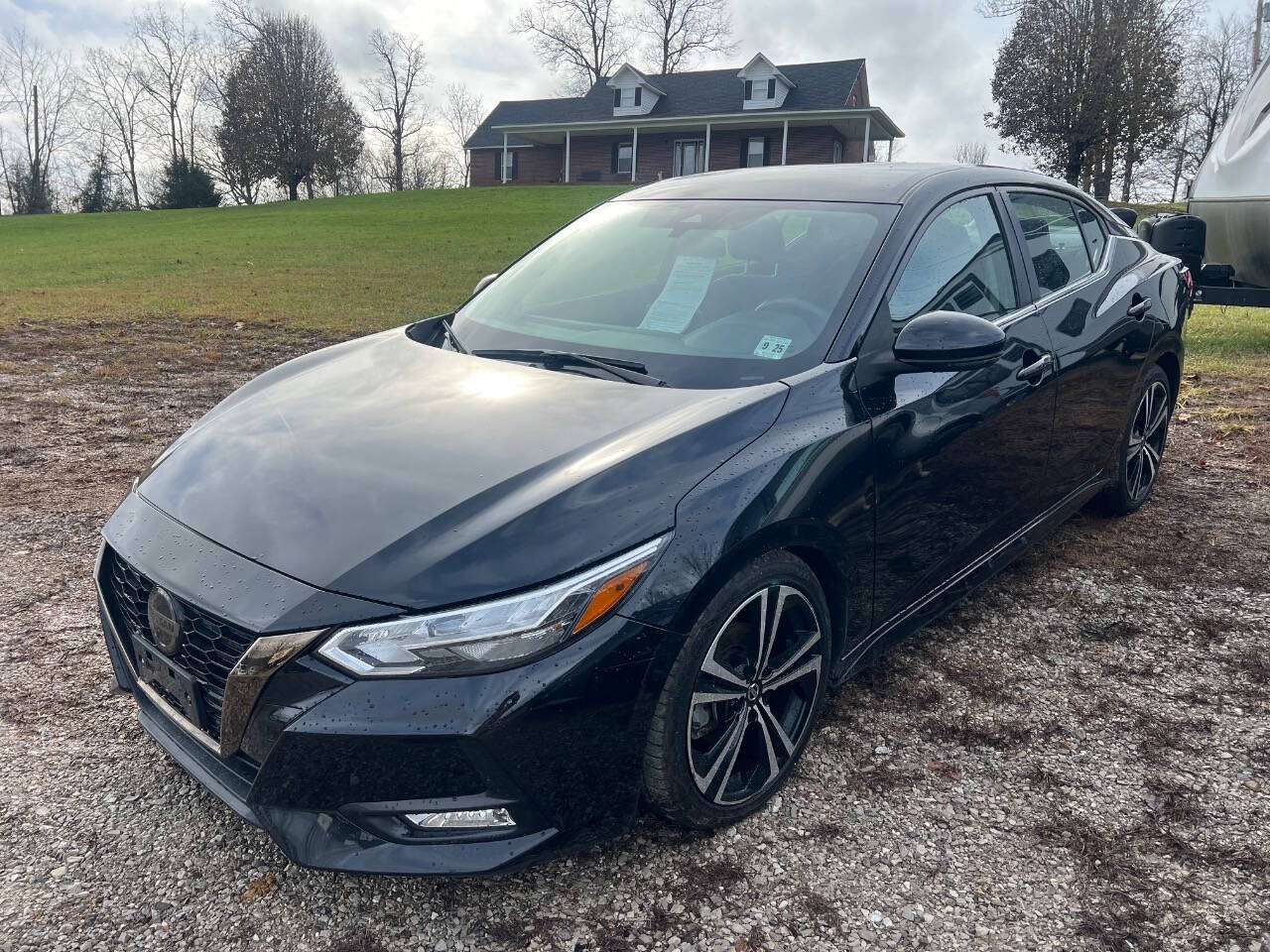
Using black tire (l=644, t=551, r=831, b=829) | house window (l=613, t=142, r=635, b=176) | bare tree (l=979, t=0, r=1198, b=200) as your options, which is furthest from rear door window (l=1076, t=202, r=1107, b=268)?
house window (l=613, t=142, r=635, b=176)

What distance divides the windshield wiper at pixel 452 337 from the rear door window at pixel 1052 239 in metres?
2.14

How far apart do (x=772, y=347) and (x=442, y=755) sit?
1.52 m

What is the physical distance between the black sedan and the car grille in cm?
1

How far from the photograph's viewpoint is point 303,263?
778 inches

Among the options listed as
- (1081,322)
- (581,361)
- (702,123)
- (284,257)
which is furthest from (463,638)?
(702,123)

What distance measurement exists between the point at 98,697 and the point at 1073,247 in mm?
4030

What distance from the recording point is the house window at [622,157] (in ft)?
145

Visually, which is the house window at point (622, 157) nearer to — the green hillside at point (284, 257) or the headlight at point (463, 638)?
the green hillside at point (284, 257)

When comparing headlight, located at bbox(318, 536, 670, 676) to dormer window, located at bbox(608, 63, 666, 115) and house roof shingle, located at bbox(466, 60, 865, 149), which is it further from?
dormer window, located at bbox(608, 63, 666, 115)

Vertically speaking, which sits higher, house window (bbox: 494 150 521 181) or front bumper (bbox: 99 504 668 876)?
house window (bbox: 494 150 521 181)

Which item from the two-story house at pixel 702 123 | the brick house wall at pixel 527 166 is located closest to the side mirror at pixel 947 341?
the two-story house at pixel 702 123

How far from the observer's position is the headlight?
197 cm

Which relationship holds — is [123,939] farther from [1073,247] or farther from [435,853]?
[1073,247]

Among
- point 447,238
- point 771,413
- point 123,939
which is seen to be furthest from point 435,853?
point 447,238
